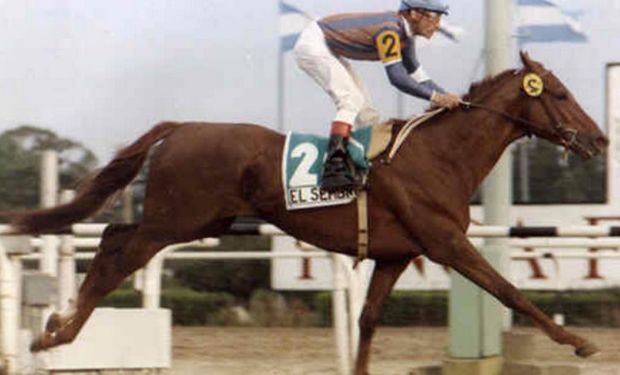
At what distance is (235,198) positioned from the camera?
6.21 metres

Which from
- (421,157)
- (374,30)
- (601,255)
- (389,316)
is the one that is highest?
(374,30)

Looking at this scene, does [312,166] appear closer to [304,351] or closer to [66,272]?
[66,272]

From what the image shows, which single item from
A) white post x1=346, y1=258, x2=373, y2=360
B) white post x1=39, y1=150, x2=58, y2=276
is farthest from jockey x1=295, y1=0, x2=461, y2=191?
white post x1=39, y1=150, x2=58, y2=276

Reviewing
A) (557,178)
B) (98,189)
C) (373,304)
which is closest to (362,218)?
(373,304)

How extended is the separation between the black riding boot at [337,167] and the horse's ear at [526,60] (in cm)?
101

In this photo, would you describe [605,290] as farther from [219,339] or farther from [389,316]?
[219,339]

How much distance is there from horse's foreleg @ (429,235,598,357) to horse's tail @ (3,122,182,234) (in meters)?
1.53

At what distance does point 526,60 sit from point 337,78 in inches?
36.8

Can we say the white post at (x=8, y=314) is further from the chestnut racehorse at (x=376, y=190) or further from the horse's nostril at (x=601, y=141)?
the horse's nostril at (x=601, y=141)

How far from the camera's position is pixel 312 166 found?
6117mm

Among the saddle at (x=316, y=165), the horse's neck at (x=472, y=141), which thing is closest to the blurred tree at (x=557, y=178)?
the horse's neck at (x=472, y=141)

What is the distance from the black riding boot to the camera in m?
5.99

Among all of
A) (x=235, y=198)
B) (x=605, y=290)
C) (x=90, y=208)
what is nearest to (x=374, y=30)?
(x=235, y=198)

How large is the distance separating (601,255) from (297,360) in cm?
216
